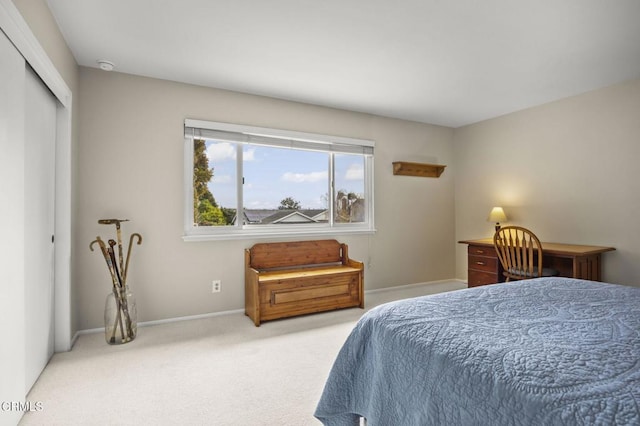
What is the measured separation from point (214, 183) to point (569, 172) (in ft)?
12.6

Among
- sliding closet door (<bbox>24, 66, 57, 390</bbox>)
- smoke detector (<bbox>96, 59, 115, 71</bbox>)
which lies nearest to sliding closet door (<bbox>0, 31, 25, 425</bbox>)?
sliding closet door (<bbox>24, 66, 57, 390</bbox>)

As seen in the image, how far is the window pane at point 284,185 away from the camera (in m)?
3.68

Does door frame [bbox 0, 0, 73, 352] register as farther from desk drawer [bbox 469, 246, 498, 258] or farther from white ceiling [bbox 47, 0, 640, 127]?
desk drawer [bbox 469, 246, 498, 258]

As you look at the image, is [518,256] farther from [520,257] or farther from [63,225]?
[63,225]

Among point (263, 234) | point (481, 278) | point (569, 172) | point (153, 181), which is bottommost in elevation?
point (481, 278)

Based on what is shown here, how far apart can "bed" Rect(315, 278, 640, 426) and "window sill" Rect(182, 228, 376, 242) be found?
2.28 meters

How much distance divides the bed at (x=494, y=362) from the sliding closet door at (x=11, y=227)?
4.79 feet

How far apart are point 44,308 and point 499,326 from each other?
2.76m

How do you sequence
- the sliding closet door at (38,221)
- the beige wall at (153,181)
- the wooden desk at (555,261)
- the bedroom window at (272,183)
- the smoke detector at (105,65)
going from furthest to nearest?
the bedroom window at (272,183), the wooden desk at (555,261), the beige wall at (153,181), the smoke detector at (105,65), the sliding closet door at (38,221)

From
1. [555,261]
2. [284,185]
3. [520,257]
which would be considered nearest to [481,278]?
[520,257]

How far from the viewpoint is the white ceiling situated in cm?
212

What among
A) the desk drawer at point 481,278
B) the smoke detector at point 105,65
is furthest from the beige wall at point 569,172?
the smoke detector at point 105,65

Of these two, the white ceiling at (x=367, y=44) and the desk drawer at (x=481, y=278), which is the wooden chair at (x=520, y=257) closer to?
the desk drawer at (x=481, y=278)

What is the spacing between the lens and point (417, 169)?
4.63m
